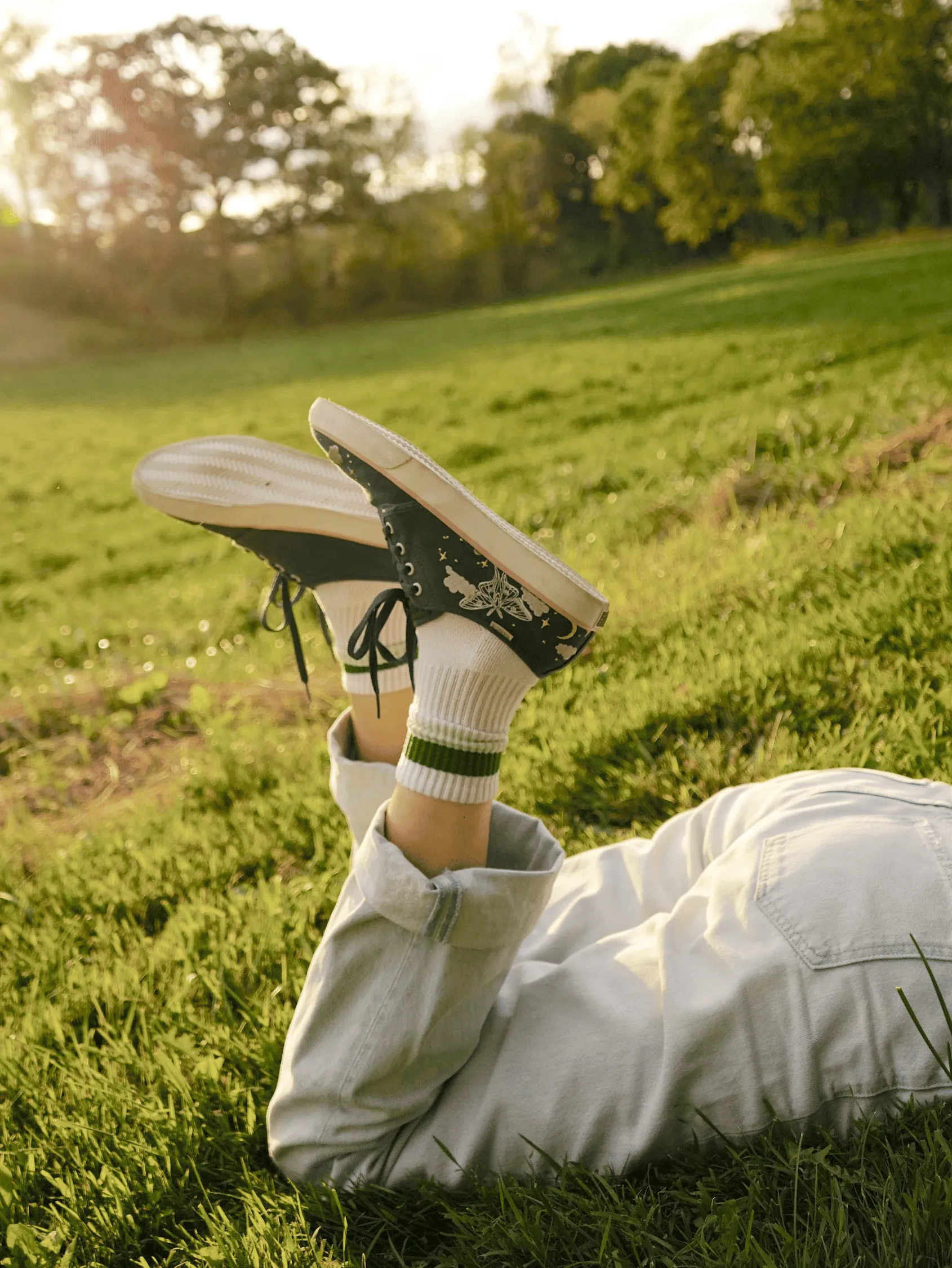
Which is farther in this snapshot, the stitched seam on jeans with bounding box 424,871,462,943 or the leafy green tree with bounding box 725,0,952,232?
the leafy green tree with bounding box 725,0,952,232

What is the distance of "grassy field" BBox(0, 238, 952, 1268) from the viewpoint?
1.31m

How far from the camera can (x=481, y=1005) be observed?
1.42 meters

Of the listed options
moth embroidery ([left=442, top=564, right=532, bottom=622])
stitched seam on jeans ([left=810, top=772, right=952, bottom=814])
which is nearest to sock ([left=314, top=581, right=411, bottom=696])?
moth embroidery ([left=442, top=564, right=532, bottom=622])

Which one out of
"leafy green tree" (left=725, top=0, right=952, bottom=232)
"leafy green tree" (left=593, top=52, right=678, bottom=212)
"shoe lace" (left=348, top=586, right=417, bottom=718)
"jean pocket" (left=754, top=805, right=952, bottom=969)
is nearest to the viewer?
"jean pocket" (left=754, top=805, right=952, bottom=969)

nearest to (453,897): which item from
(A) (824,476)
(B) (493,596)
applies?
(B) (493,596)

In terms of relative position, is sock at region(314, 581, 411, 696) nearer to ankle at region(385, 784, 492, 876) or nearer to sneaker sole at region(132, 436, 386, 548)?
sneaker sole at region(132, 436, 386, 548)

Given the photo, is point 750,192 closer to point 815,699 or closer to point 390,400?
point 390,400

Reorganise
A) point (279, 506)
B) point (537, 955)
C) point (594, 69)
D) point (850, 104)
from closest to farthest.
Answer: point (537, 955)
point (279, 506)
point (850, 104)
point (594, 69)

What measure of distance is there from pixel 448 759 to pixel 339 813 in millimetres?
1330

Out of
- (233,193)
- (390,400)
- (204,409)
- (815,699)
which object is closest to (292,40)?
(233,193)

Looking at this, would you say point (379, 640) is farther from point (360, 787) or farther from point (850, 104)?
point (850, 104)

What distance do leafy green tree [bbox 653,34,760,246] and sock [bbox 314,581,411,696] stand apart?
42.2m

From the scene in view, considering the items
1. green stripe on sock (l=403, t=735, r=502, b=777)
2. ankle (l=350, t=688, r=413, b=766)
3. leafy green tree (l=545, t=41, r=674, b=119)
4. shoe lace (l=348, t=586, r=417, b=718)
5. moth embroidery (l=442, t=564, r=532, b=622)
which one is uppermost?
→ leafy green tree (l=545, t=41, r=674, b=119)

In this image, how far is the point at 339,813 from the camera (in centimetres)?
269
